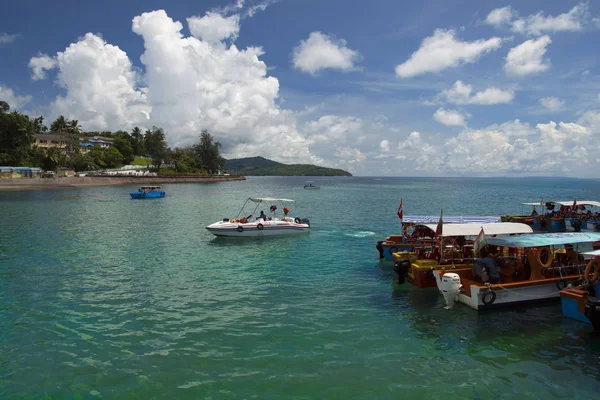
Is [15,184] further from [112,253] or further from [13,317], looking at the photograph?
[13,317]

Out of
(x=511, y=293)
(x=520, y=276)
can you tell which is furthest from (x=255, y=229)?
(x=511, y=293)

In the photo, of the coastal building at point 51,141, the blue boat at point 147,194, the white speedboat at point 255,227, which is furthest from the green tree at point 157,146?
the white speedboat at point 255,227

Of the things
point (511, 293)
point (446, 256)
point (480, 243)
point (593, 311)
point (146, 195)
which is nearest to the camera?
point (593, 311)

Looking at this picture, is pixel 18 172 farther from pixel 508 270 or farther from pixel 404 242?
pixel 508 270

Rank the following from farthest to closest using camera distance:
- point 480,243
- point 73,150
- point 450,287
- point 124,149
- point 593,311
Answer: point 124,149
point 73,150
point 480,243
point 450,287
point 593,311

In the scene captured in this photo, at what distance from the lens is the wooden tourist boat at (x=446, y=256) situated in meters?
18.9

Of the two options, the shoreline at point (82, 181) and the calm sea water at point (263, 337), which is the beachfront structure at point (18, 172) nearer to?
the shoreline at point (82, 181)

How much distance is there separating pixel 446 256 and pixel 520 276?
351cm

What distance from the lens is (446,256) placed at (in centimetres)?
1986

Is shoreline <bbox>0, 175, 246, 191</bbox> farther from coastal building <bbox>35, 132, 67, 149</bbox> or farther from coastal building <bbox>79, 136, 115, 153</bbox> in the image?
coastal building <bbox>79, 136, 115, 153</bbox>

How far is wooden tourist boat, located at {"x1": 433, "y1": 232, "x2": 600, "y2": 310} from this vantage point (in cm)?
1602

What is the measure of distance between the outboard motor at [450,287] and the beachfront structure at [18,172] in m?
115

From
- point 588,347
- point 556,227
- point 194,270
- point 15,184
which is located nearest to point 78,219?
point 194,270

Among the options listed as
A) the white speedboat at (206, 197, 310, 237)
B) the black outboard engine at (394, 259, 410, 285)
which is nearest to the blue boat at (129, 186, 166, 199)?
the white speedboat at (206, 197, 310, 237)
